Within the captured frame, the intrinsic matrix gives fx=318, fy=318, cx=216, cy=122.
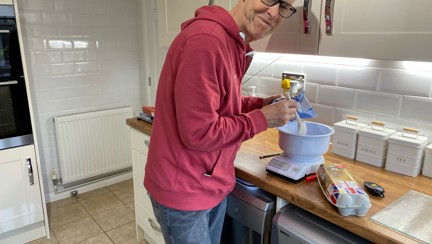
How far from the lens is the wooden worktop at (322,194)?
2.95 ft

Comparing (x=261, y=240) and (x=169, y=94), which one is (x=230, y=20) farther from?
(x=261, y=240)

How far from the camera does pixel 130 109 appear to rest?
2969 millimetres

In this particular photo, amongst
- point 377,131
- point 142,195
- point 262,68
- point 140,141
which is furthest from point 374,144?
point 142,195

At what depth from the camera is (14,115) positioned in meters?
2.01

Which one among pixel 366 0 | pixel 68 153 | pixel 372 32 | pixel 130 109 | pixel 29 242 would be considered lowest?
pixel 29 242

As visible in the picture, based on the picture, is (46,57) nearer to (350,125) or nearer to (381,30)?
(350,125)

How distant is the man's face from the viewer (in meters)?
0.97

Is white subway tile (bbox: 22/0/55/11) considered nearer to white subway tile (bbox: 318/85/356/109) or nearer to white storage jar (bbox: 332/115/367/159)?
white subway tile (bbox: 318/85/356/109)

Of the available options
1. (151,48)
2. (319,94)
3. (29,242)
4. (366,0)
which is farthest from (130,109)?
(366,0)

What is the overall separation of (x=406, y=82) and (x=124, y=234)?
6.67ft

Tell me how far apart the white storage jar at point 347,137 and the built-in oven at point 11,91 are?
1.86 meters

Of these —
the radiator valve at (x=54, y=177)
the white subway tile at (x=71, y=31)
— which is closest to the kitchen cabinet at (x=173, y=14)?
the white subway tile at (x=71, y=31)

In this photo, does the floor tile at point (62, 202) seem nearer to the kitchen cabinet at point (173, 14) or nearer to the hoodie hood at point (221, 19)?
the kitchen cabinet at point (173, 14)

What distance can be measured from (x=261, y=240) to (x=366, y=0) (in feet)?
3.02
